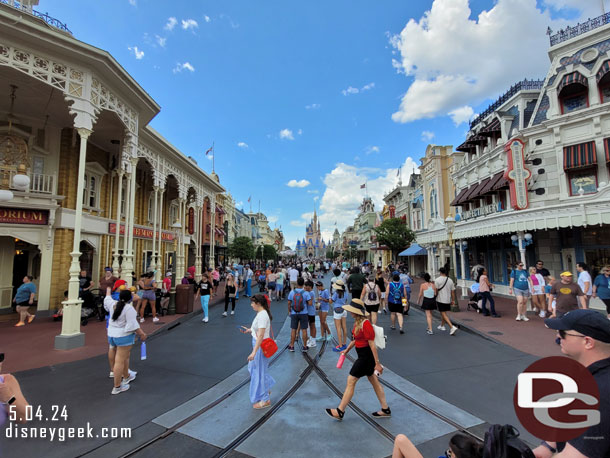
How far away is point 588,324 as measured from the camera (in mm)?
1578

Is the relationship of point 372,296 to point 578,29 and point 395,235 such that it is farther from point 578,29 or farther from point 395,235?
point 395,235

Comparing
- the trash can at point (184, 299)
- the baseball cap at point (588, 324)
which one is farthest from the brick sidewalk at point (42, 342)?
the baseball cap at point (588, 324)

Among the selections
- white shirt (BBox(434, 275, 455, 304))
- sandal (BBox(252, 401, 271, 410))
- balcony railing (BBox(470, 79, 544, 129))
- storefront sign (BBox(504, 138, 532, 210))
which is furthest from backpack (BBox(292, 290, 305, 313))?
balcony railing (BBox(470, 79, 544, 129))

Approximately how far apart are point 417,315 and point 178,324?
30.5 feet

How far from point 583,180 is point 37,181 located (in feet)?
76.2

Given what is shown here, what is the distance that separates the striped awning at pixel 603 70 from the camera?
1229cm

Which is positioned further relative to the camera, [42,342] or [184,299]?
[184,299]

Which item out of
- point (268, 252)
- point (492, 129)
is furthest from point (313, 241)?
point (492, 129)

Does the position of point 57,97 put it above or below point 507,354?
above

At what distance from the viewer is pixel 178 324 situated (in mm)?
10062

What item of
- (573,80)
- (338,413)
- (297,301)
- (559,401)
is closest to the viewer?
(559,401)

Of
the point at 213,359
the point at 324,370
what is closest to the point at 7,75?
the point at 213,359

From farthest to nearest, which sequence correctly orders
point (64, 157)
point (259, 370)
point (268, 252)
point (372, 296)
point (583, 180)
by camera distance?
point (268, 252) → point (583, 180) → point (64, 157) → point (372, 296) → point (259, 370)

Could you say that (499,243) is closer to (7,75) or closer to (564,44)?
(564,44)
